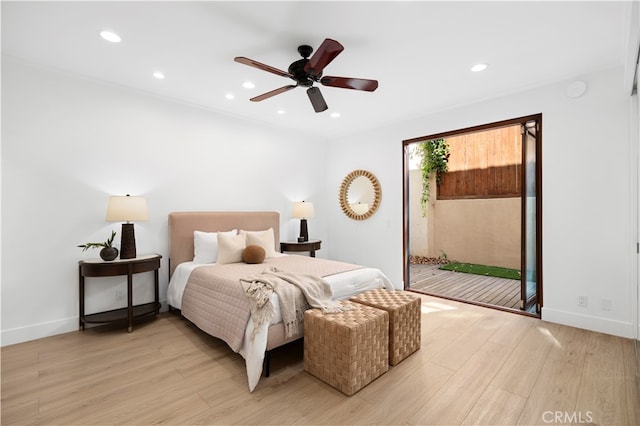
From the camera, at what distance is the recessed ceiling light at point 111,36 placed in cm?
249

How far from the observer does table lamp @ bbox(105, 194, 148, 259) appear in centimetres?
318

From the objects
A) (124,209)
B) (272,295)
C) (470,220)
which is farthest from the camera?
(470,220)

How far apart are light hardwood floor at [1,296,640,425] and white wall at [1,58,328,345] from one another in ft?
1.64

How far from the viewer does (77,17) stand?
2.30 metres

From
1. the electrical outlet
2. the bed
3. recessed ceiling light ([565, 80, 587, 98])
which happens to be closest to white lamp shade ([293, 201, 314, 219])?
the bed

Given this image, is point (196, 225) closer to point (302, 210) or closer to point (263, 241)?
point (263, 241)

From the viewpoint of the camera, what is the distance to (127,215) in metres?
3.20

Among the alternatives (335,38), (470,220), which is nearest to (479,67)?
(335,38)

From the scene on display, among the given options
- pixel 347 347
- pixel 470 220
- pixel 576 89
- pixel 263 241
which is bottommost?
pixel 347 347

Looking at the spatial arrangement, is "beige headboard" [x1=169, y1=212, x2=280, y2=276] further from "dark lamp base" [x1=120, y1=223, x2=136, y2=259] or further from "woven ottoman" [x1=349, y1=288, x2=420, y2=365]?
"woven ottoman" [x1=349, y1=288, x2=420, y2=365]

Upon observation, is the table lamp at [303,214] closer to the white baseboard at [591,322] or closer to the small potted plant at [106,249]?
the small potted plant at [106,249]

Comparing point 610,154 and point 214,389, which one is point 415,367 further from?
point 610,154

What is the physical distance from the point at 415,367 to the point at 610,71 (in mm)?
3487

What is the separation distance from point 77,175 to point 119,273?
1172mm
